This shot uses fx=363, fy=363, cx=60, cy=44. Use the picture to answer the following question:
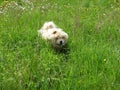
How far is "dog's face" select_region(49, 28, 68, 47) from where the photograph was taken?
21.3 ft

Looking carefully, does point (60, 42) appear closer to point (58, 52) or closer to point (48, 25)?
point (58, 52)

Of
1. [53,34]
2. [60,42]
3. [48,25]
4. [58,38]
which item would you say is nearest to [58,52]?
[60,42]

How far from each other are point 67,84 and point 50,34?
7.12 ft

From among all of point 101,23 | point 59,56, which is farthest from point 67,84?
point 101,23

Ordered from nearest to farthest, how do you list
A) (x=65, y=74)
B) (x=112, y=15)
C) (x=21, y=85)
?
1. (x=21, y=85)
2. (x=65, y=74)
3. (x=112, y=15)

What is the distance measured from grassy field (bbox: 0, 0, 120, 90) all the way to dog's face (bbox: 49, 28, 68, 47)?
12 cm

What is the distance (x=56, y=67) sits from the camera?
207 inches

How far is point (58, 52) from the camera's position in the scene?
6199mm

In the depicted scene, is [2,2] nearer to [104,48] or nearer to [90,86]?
[104,48]

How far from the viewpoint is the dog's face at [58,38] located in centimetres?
649

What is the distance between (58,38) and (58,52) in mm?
506

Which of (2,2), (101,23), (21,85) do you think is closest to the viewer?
(21,85)

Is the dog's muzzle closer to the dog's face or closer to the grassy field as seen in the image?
the dog's face

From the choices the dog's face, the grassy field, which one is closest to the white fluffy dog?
the dog's face
